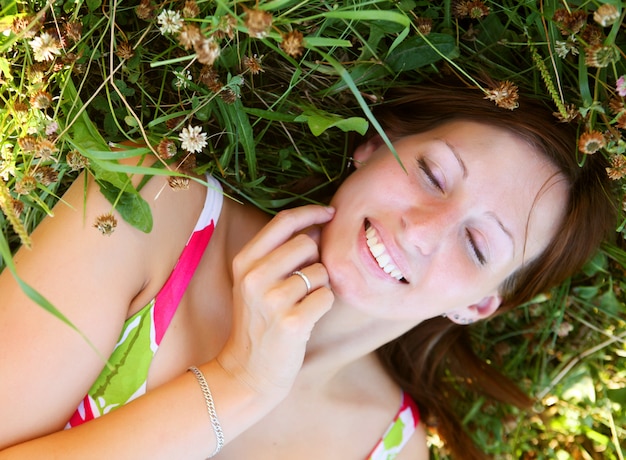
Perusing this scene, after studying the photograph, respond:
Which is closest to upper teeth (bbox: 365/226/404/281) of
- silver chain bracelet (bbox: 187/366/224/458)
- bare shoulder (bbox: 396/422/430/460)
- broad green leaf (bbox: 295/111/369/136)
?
broad green leaf (bbox: 295/111/369/136)

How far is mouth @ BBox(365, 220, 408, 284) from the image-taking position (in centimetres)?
186

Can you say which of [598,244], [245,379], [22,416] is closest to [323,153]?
[245,379]

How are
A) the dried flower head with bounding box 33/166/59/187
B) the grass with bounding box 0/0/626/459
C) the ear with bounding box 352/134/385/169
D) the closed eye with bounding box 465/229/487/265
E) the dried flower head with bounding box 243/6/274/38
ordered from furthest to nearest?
the ear with bounding box 352/134/385/169 → the closed eye with bounding box 465/229/487/265 → the dried flower head with bounding box 33/166/59/187 → the grass with bounding box 0/0/626/459 → the dried flower head with bounding box 243/6/274/38

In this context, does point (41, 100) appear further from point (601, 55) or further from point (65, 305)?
point (601, 55)

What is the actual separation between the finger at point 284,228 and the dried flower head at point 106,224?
386mm

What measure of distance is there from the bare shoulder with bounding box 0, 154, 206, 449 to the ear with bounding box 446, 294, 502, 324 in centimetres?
101

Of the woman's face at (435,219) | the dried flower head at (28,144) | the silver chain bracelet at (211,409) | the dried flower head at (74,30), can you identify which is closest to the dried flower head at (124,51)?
the dried flower head at (74,30)

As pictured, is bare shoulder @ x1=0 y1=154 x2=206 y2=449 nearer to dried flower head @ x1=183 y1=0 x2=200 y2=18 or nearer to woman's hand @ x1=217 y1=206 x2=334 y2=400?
woman's hand @ x1=217 y1=206 x2=334 y2=400

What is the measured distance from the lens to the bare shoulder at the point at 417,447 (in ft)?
8.65

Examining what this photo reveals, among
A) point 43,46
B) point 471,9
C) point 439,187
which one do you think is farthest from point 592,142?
point 43,46

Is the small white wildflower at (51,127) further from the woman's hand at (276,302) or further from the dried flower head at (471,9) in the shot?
the dried flower head at (471,9)

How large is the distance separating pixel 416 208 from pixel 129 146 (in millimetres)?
809

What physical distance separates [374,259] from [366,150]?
0.44 m

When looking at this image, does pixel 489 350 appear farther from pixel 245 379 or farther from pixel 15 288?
pixel 15 288
